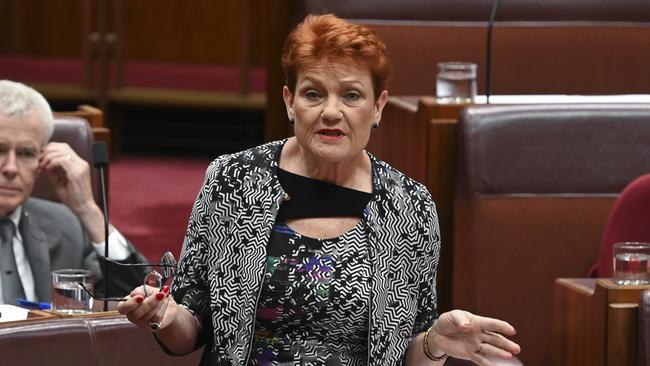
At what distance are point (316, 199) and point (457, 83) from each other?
3.70 ft

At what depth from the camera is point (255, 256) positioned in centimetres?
138

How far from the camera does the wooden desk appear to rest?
5.79ft

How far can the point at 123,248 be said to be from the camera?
221 cm

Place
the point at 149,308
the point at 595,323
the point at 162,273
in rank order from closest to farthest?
1. the point at 149,308
2. the point at 162,273
3. the point at 595,323

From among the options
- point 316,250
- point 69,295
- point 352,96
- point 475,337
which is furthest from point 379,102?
point 69,295

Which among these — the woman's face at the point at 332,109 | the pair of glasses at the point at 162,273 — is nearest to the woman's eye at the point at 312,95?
the woman's face at the point at 332,109

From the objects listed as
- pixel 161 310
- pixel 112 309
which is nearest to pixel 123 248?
pixel 112 309

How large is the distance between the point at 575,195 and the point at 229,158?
3.14 ft

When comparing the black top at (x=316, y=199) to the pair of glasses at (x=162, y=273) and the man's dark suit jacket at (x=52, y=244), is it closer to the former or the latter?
the pair of glasses at (x=162, y=273)

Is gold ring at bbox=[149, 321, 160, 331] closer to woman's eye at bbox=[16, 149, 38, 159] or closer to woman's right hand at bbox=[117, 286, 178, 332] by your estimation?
woman's right hand at bbox=[117, 286, 178, 332]

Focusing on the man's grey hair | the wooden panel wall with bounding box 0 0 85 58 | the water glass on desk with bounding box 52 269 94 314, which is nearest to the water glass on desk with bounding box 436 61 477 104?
the man's grey hair

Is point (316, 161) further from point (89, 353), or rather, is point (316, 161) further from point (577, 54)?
point (577, 54)

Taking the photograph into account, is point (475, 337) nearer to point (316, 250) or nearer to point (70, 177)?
point (316, 250)

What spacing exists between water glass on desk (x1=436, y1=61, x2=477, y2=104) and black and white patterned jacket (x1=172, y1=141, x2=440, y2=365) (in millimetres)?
1037
